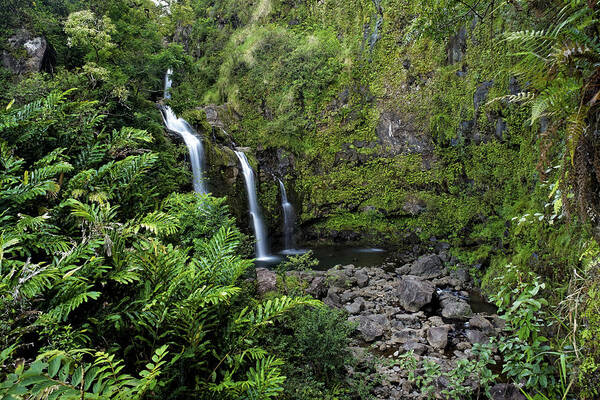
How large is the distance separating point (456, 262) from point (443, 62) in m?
6.92

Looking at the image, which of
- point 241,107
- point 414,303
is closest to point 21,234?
point 414,303

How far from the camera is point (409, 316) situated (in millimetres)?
6062

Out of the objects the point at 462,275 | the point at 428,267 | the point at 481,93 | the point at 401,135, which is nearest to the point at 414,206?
the point at 401,135

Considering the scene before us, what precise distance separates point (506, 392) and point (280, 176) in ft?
34.8

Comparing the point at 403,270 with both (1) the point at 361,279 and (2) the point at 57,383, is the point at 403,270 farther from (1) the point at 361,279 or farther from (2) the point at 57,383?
(2) the point at 57,383

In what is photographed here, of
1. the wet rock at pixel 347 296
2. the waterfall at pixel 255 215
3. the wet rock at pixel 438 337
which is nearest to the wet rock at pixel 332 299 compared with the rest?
the wet rock at pixel 347 296

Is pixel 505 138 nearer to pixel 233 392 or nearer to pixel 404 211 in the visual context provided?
pixel 404 211

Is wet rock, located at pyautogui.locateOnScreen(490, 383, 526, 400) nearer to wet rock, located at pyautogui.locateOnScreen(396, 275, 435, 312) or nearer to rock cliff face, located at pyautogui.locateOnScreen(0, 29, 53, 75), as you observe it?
wet rock, located at pyautogui.locateOnScreen(396, 275, 435, 312)

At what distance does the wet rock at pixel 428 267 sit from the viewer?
27.2 feet

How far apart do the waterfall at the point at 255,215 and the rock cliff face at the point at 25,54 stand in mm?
6064

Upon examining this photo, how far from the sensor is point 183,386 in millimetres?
1680

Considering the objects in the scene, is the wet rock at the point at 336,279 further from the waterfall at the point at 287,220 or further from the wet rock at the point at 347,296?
the waterfall at the point at 287,220

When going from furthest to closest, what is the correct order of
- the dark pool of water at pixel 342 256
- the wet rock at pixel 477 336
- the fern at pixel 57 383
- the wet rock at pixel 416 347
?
the dark pool of water at pixel 342 256 → the wet rock at pixel 477 336 → the wet rock at pixel 416 347 → the fern at pixel 57 383

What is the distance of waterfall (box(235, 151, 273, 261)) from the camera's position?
1112 centimetres
